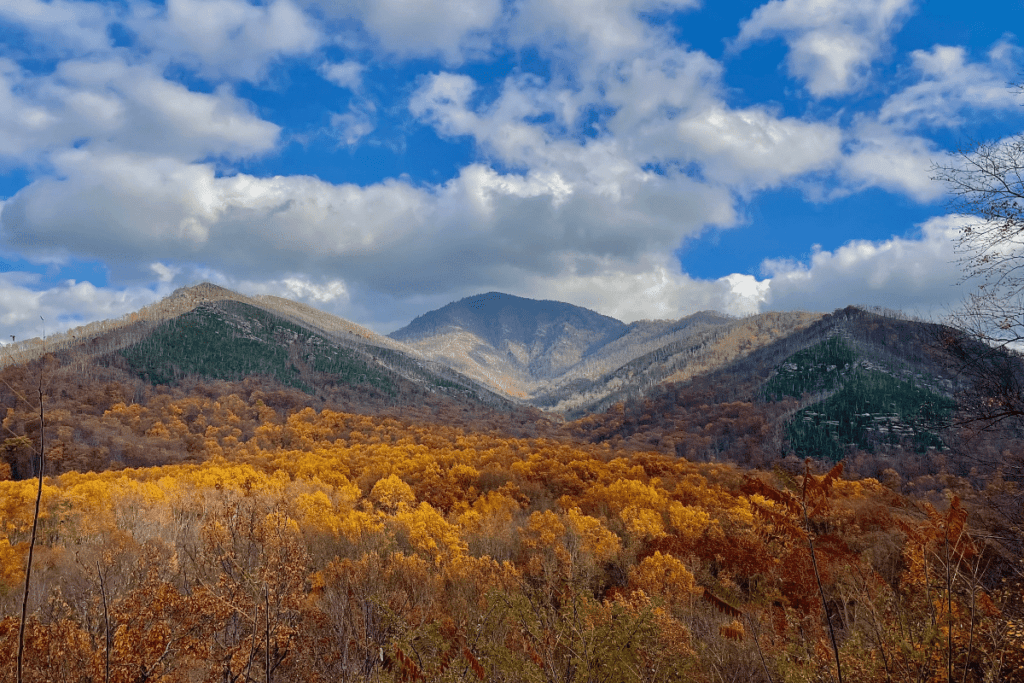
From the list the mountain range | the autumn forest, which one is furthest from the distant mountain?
the autumn forest

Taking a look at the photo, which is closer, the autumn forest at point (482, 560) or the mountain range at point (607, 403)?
the autumn forest at point (482, 560)

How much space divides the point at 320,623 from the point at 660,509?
24.2 meters

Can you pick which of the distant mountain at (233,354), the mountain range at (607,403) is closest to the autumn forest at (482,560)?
the mountain range at (607,403)

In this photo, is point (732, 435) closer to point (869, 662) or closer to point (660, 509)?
point (660, 509)

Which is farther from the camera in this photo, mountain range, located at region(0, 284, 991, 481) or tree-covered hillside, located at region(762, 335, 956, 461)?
mountain range, located at region(0, 284, 991, 481)

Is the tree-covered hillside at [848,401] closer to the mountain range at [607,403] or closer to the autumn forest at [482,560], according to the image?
the mountain range at [607,403]

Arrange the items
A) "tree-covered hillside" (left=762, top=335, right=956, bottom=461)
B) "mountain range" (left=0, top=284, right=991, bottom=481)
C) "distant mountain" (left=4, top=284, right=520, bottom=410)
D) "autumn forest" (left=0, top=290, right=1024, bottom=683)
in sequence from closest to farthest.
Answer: "autumn forest" (left=0, top=290, right=1024, bottom=683) → "tree-covered hillside" (left=762, top=335, right=956, bottom=461) → "mountain range" (left=0, top=284, right=991, bottom=481) → "distant mountain" (left=4, top=284, right=520, bottom=410)

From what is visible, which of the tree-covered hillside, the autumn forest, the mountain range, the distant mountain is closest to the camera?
the autumn forest

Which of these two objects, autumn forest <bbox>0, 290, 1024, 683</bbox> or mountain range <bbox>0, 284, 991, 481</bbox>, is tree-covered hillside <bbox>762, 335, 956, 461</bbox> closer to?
mountain range <bbox>0, 284, 991, 481</bbox>

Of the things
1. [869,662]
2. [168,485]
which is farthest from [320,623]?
[168,485]

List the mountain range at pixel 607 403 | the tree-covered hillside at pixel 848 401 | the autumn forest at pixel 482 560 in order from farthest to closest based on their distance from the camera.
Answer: the mountain range at pixel 607 403 < the tree-covered hillside at pixel 848 401 < the autumn forest at pixel 482 560

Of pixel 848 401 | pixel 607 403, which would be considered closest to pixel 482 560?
pixel 848 401

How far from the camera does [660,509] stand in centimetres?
3412

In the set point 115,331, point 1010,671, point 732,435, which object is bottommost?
point 732,435
